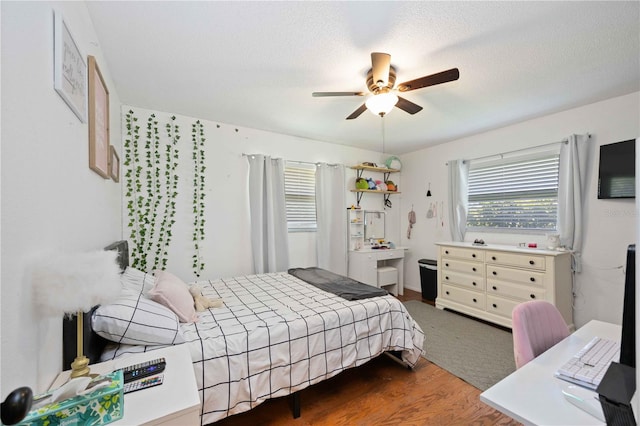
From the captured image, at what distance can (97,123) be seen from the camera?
1552 millimetres

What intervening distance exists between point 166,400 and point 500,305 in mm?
3375

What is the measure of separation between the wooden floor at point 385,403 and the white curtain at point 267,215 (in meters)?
1.66

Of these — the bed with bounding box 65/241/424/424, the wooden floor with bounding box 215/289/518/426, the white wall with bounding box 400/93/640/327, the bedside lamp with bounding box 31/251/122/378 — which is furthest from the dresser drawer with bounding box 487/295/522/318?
the bedside lamp with bounding box 31/251/122/378

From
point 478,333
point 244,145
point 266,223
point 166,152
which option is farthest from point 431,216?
point 166,152

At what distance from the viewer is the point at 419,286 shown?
4418 millimetres

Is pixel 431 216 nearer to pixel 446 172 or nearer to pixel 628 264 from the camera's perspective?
pixel 446 172

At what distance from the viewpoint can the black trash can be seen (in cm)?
386

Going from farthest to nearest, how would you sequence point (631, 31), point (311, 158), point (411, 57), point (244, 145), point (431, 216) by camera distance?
point (431, 216) < point (311, 158) < point (244, 145) < point (411, 57) < point (631, 31)

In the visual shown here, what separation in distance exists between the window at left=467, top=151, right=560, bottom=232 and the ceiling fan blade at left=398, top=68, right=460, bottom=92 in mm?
2219

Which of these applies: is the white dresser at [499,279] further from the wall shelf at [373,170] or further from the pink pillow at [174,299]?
the pink pillow at [174,299]

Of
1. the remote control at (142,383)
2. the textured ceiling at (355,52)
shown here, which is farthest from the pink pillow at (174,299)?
the textured ceiling at (355,52)

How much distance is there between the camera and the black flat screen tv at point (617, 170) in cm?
241

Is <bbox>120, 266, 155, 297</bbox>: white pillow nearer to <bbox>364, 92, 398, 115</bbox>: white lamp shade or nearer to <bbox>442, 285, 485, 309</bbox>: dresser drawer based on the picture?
<bbox>364, 92, 398, 115</bbox>: white lamp shade

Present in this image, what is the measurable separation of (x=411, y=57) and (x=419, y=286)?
11.8 feet
